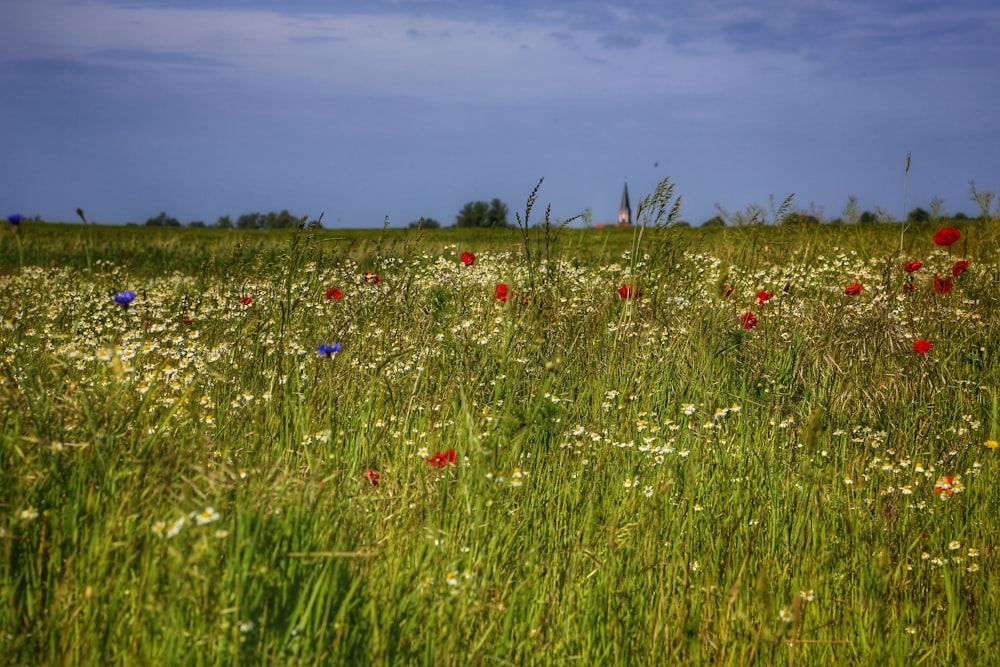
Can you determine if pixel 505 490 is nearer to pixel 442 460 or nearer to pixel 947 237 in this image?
pixel 442 460

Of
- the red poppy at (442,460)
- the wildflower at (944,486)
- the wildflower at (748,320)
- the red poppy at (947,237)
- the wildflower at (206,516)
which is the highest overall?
the red poppy at (947,237)

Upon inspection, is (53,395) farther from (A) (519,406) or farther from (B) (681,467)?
(B) (681,467)

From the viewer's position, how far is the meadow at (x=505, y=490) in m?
1.89

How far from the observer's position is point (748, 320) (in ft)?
15.4

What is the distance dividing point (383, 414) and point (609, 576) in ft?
4.59

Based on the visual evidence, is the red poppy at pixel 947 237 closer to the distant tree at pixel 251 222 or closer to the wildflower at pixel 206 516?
the wildflower at pixel 206 516

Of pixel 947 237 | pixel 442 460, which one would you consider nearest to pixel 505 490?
pixel 442 460

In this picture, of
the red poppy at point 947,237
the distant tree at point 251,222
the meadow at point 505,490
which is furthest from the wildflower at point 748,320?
the distant tree at point 251,222

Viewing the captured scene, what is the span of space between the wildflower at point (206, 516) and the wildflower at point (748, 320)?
3.46 m

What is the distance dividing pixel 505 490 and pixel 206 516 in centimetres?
124

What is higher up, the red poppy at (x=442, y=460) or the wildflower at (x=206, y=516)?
the wildflower at (x=206, y=516)

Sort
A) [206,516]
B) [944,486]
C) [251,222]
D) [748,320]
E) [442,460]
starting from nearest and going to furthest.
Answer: [206,516] < [442,460] < [944,486] < [748,320] < [251,222]

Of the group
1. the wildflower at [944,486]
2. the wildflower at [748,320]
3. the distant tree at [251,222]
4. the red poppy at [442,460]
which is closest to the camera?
the red poppy at [442,460]

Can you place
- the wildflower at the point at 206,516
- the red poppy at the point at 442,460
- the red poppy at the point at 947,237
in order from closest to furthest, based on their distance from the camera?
the wildflower at the point at 206,516, the red poppy at the point at 442,460, the red poppy at the point at 947,237
